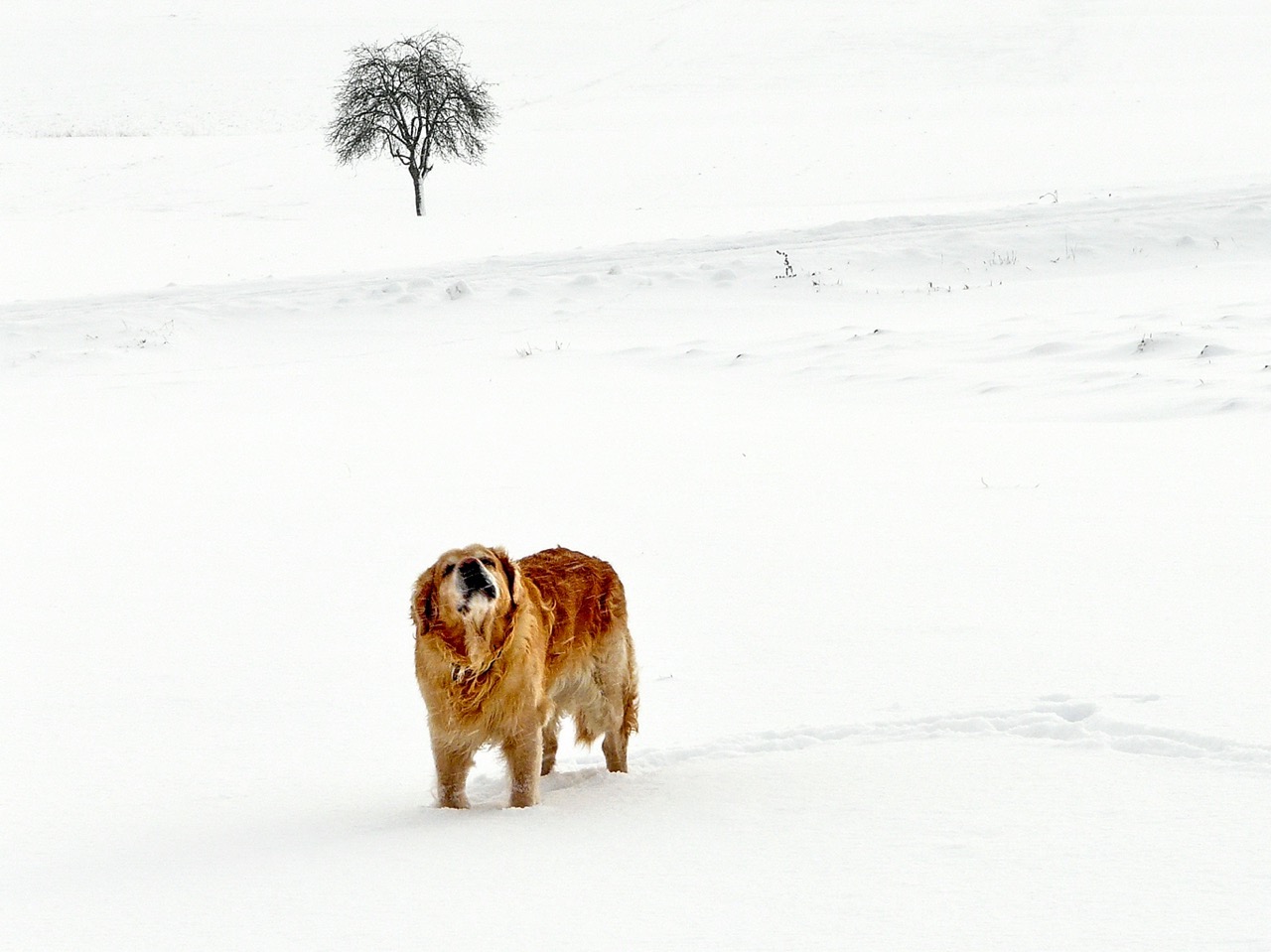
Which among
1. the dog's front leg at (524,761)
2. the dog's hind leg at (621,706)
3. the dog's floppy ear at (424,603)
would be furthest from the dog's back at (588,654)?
the dog's floppy ear at (424,603)

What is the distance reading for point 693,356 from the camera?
44.9 feet

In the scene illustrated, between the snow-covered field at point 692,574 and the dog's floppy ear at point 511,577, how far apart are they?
0.66 meters

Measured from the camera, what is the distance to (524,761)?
4004 millimetres

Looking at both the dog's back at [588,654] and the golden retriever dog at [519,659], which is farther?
the dog's back at [588,654]

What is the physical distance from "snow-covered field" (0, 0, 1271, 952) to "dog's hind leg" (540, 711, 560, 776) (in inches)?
4.1

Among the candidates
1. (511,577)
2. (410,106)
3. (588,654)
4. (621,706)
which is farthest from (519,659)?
(410,106)

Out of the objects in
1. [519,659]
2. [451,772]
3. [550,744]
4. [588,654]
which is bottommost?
[550,744]

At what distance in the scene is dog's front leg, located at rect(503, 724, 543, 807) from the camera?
4.00 meters

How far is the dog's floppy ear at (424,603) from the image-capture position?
3775 millimetres

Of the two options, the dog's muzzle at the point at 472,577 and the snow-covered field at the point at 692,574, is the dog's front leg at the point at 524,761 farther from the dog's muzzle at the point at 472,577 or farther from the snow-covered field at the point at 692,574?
the dog's muzzle at the point at 472,577

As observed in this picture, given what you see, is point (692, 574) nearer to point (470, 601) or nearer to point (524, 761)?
point (524, 761)

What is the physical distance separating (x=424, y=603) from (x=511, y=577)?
269 millimetres

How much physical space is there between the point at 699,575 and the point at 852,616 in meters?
1.06

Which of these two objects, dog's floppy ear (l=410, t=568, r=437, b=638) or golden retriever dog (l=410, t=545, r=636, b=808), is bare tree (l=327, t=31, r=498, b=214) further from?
dog's floppy ear (l=410, t=568, r=437, b=638)
